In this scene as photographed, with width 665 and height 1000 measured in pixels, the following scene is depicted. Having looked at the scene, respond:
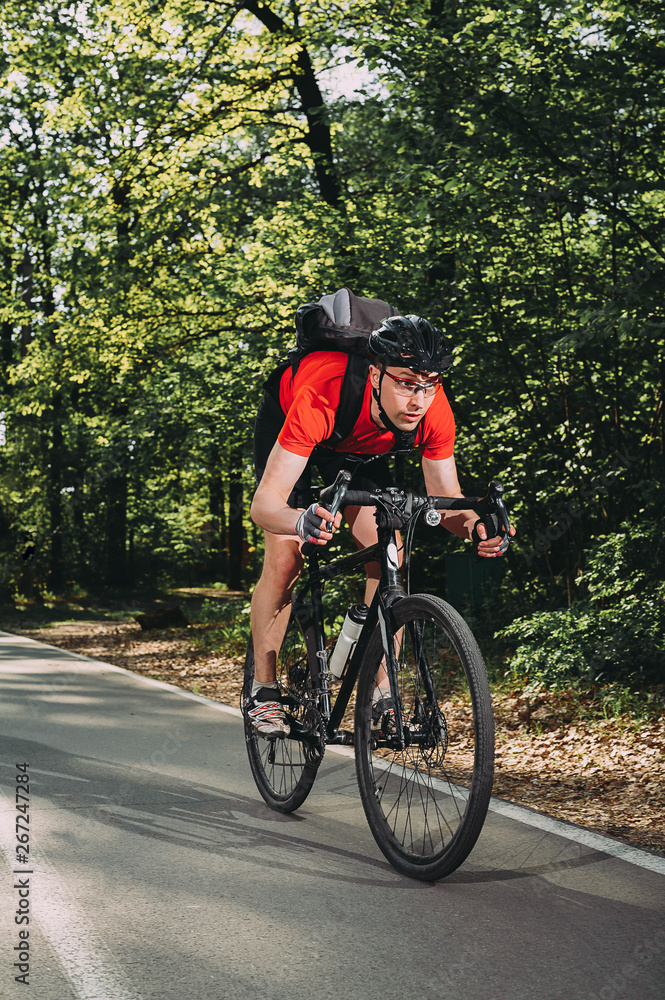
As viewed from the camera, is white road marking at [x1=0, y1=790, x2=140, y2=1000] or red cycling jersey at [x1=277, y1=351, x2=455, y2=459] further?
red cycling jersey at [x1=277, y1=351, x2=455, y2=459]

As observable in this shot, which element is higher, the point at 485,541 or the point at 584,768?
the point at 485,541

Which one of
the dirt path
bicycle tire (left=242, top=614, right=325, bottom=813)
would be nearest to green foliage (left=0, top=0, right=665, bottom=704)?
the dirt path

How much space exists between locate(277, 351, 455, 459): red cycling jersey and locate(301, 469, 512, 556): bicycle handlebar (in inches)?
10.6

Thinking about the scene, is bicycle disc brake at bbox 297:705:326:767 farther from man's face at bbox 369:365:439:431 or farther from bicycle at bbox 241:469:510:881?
man's face at bbox 369:365:439:431

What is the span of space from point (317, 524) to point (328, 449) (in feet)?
3.09

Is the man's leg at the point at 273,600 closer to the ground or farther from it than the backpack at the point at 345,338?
closer to the ground

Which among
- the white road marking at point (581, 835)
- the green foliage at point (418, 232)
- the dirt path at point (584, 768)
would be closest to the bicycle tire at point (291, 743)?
the white road marking at point (581, 835)

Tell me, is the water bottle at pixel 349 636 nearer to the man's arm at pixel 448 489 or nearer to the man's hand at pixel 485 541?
the man's arm at pixel 448 489

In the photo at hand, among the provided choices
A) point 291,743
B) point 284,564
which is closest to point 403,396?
point 284,564

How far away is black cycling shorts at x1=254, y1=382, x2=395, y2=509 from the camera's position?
4816mm

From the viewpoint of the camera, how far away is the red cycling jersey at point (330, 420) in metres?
4.25

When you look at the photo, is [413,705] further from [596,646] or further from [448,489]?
[596,646]

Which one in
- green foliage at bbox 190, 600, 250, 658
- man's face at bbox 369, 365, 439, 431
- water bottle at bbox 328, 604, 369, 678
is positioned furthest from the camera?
green foliage at bbox 190, 600, 250, 658

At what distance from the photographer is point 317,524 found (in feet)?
12.6
